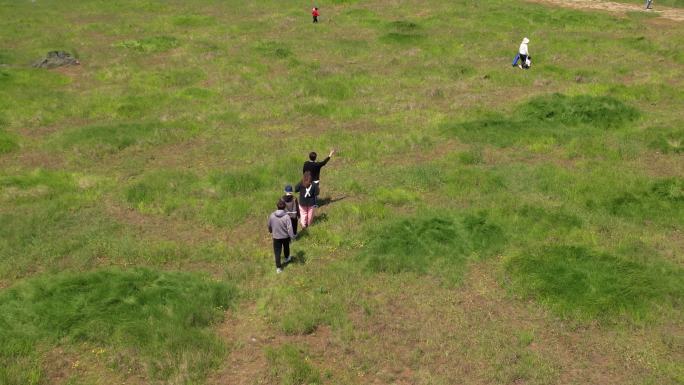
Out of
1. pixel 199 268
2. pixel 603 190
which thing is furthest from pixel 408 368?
pixel 603 190

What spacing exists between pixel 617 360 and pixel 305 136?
51.3 ft

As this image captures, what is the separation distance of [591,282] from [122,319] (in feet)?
35.8

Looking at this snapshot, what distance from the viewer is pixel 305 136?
2259cm

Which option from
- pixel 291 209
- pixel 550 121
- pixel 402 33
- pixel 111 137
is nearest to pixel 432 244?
pixel 291 209

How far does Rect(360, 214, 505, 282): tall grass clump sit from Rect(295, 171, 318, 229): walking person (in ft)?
6.90

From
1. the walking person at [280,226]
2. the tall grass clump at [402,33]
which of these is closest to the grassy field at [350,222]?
the walking person at [280,226]

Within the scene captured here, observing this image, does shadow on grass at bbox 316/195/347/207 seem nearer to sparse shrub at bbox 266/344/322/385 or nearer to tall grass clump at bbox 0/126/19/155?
sparse shrub at bbox 266/344/322/385

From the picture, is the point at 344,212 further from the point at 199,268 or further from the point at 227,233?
the point at 199,268

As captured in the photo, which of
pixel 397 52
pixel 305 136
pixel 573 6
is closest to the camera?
pixel 305 136

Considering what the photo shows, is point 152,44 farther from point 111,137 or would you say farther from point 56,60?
point 111,137

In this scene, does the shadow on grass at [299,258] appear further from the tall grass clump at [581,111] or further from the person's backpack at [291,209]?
the tall grass clump at [581,111]

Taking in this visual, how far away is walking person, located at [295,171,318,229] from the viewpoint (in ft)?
47.9

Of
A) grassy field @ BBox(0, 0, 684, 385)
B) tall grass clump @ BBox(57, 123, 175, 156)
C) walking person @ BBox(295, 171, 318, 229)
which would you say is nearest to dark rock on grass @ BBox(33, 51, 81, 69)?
grassy field @ BBox(0, 0, 684, 385)

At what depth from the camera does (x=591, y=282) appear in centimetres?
1193
